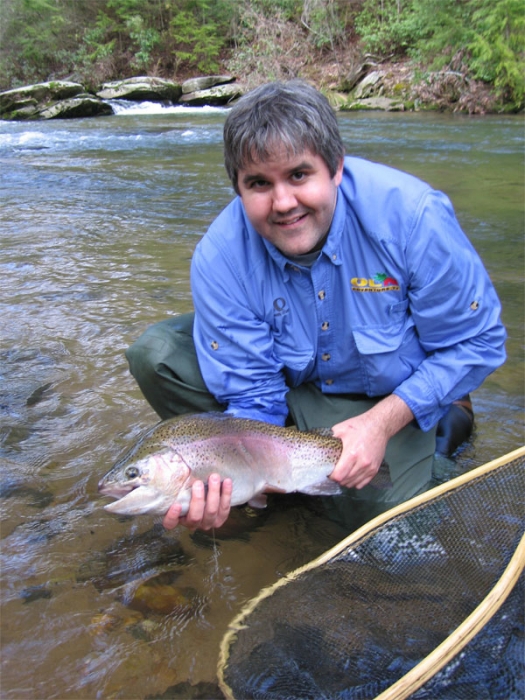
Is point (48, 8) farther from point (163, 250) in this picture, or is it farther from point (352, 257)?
point (352, 257)

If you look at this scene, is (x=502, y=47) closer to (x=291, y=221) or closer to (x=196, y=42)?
(x=196, y=42)

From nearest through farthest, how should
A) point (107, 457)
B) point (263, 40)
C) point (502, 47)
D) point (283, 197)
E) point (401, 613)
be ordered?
point (401, 613)
point (283, 197)
point (107, 457)
point (502, 47)
point (263, 40)

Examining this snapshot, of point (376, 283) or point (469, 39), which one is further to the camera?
point (469, 39)

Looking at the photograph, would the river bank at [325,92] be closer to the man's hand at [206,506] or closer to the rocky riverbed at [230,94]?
the rocky riverbed at [230,94]

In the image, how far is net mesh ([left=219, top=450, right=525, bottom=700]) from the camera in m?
1.74

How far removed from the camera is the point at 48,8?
35.8m

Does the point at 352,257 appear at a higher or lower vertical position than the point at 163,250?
higher

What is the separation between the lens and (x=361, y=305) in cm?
256

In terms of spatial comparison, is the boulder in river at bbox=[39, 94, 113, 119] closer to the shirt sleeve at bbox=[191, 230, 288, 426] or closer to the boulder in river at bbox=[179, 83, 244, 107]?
the boulder in river at bbox=[179, 83, 244, 107]

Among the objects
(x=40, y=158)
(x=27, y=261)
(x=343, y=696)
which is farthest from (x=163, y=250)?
(x=40, y=158)

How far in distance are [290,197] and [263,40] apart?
3087cm

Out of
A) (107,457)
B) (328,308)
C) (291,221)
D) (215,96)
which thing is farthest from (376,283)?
(215,96)

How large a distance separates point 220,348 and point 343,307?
53cm

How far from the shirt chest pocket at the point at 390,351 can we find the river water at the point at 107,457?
67 centimetres
